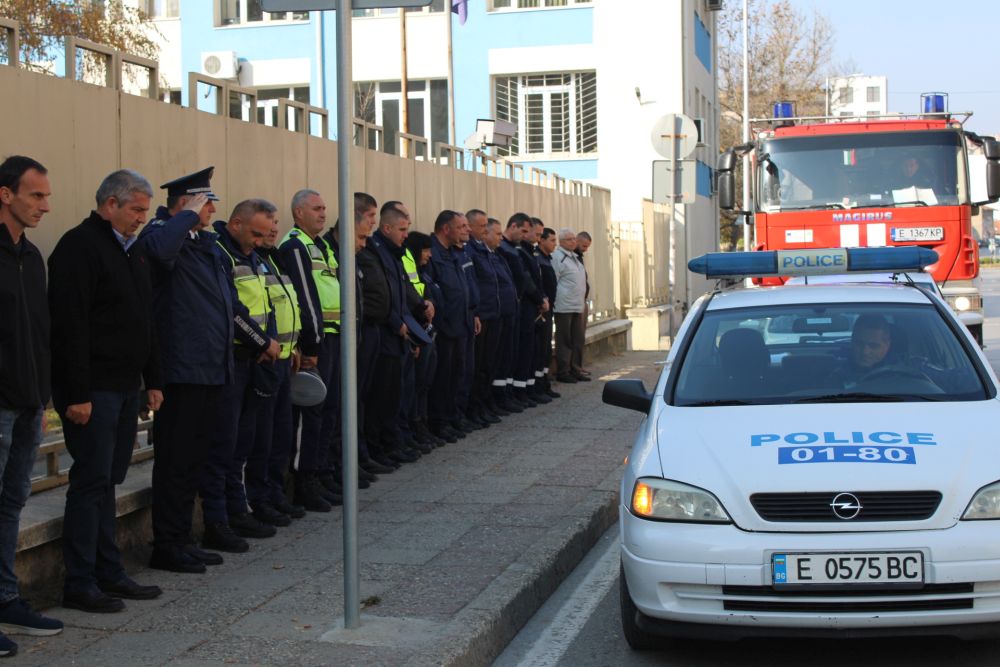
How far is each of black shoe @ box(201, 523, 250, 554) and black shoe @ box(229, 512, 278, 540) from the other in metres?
0.32

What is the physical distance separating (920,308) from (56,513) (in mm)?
4401

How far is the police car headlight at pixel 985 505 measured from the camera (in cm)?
538

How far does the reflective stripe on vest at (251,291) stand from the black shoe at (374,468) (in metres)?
2.49

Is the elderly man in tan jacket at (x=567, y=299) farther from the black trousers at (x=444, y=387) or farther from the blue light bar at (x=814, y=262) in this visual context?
the blue light bar at (x=814, y=262)

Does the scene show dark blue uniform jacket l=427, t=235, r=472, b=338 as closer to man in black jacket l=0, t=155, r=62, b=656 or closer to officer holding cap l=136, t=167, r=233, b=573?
officer holding cap l=136, t=167, r=233, b=573

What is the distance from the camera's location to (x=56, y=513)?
21.0ft

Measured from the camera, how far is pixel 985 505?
540 cm

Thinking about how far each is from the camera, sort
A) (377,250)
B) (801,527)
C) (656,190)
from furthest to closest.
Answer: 1. (656,190)
2. (377,250)
3. (801,527)

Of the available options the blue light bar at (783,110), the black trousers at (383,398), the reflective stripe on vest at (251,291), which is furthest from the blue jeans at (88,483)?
the blue light bar at (783,110)

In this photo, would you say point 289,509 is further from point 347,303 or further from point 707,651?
point 707,651

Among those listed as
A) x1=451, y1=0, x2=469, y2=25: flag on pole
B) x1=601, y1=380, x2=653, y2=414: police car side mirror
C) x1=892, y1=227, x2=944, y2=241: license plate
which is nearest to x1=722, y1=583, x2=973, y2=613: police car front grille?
x1=601, y1=380, x2=653, y2=414: police car side mirror

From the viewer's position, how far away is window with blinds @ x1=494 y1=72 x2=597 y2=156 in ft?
110

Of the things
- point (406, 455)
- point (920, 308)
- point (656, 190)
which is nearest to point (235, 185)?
point (406, 455)

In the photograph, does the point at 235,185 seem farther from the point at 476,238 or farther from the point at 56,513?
the point at 476,238
